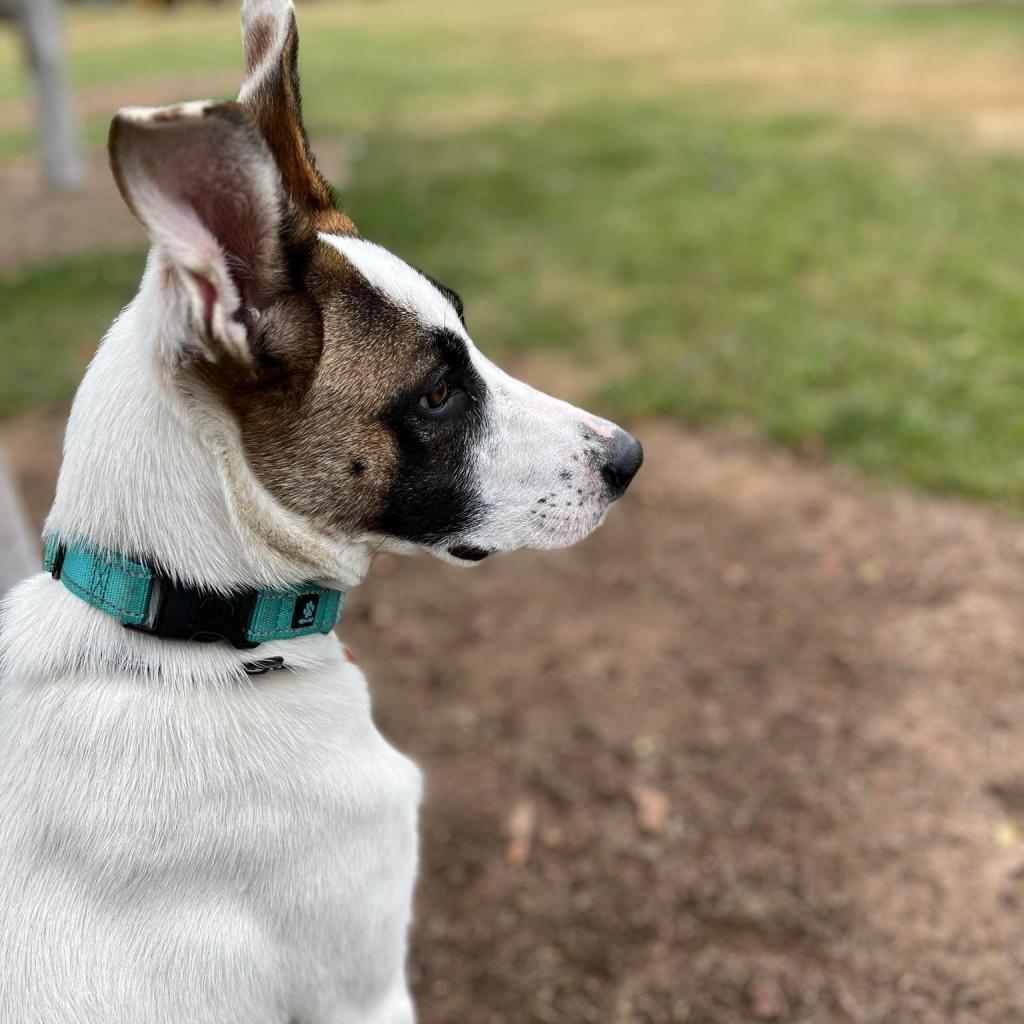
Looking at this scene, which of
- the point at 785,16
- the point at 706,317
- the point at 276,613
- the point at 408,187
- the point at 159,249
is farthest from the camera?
the point at 785,16

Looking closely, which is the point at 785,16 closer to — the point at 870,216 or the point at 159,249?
the point at 870,216

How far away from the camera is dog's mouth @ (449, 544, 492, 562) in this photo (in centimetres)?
220

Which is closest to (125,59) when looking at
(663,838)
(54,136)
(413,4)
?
(413,4)

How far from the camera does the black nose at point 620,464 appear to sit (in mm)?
2250

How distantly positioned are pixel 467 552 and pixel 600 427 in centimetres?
42

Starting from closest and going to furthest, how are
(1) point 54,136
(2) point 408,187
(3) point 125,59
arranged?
(2) point 408,187 → (1) point 54,136 → (3) point 125,59

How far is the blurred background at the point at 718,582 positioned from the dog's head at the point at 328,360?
4.88 ft

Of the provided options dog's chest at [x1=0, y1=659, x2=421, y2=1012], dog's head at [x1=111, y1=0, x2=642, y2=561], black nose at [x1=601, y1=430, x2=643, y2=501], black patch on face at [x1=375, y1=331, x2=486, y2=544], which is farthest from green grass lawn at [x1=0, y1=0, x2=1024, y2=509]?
dog's chest at [x1=0, y1=659, x2=421, y2=1012]

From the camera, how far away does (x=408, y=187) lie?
9.82m

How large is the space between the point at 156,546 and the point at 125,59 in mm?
24735

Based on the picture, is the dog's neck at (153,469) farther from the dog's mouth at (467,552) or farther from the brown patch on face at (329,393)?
the dog's mouth at (467,552)

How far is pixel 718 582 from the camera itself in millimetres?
4371

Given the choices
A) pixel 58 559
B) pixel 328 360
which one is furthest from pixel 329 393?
pixel 58 559

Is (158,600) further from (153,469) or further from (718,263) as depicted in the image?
(718,263)
